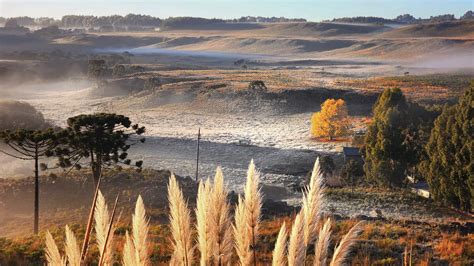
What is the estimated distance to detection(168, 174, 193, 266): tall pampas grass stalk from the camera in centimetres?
195

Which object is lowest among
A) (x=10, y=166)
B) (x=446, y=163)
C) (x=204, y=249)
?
→ (x=10, y=166)

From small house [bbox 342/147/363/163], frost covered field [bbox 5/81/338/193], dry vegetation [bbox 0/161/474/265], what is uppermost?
dry vegetation [bbox 0/161/474/265]

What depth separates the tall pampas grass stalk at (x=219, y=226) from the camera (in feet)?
6.81

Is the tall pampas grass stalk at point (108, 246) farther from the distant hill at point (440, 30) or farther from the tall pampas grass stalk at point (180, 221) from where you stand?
the distant hill at point (440, 30)

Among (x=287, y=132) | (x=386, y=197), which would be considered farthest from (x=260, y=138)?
(x=386, y=197)

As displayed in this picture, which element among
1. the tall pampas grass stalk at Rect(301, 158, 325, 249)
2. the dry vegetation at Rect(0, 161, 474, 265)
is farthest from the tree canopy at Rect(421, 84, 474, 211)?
the tall pampas grass stalk at Rect(301, 158, 325, 249)

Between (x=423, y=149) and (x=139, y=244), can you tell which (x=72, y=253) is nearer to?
(x=139, y=244)

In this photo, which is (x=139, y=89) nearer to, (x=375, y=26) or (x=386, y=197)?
(x=386, y=197)

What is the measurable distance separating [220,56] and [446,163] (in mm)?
94952

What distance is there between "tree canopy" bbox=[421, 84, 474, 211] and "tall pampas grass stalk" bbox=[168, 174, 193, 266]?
14.4 meters

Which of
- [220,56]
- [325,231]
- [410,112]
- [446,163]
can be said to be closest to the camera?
[325,231]

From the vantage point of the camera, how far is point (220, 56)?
10944cm

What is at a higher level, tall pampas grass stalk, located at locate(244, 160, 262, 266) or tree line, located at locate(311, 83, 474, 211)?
tall pampas grass stalk, located at locate(244, 160, 262, 266)

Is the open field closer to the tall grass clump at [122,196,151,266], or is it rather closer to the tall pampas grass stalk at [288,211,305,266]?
the tall pampas grass stalk at [288,211,305,266]
